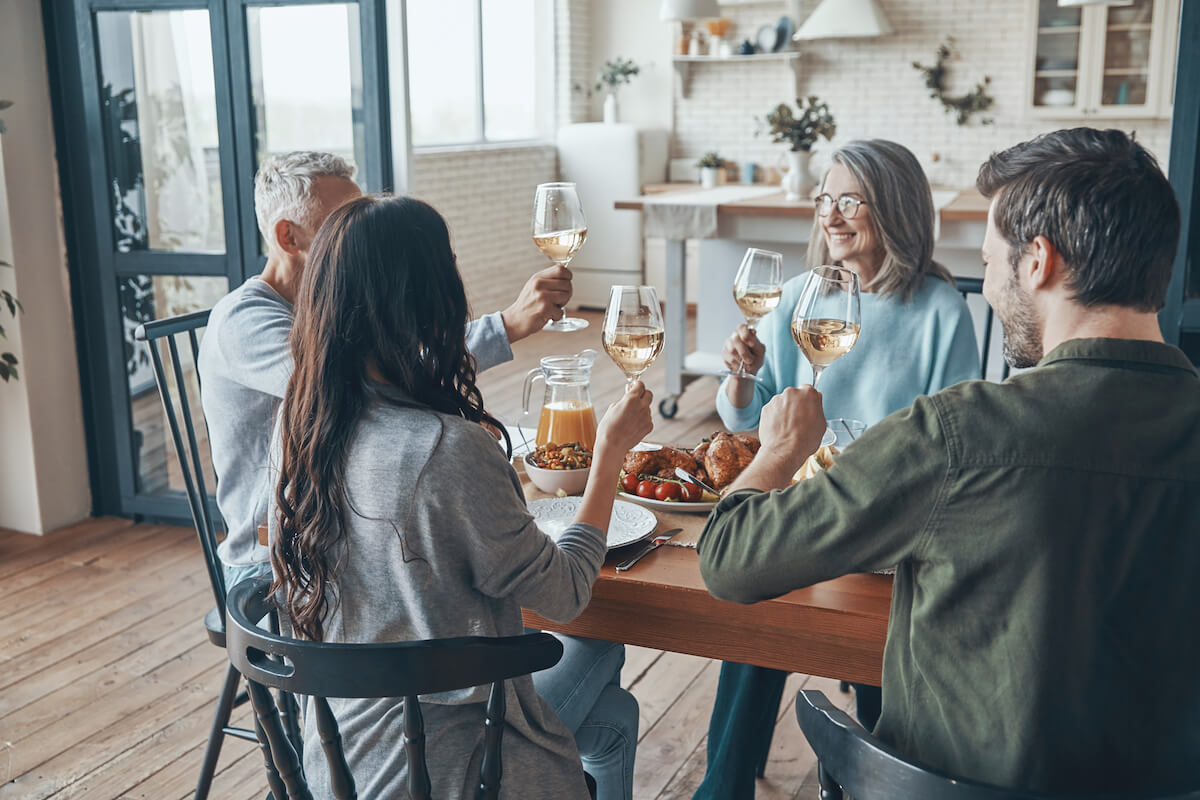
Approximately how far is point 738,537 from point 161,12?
9.83 ft

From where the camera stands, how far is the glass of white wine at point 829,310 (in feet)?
4.90

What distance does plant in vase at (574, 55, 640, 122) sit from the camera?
8.05 m

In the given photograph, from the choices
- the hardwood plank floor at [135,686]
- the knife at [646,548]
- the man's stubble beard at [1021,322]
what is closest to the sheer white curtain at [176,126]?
the hardwood plank floor at [135,686]

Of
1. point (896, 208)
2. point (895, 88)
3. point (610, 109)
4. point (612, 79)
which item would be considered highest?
point (612, 79)

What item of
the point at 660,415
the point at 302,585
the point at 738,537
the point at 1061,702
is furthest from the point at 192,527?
the point at 1061,702

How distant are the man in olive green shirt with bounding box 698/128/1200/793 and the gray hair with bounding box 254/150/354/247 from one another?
3.87 ft

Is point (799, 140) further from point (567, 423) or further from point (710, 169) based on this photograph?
point (567, 423)

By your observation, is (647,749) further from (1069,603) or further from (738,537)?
(1069,603)

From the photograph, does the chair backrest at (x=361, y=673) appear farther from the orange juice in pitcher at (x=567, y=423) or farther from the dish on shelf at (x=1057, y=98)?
the dish on shelf at (x=1057, y=98)

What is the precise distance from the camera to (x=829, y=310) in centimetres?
149

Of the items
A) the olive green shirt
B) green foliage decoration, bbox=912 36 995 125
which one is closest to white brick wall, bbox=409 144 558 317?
green foliage decoration, bbox=912 36 995 125

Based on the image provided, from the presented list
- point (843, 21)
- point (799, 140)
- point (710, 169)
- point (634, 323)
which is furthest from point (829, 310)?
point (710, 169)

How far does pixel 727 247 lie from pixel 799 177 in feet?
1.50

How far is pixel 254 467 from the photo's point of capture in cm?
195
